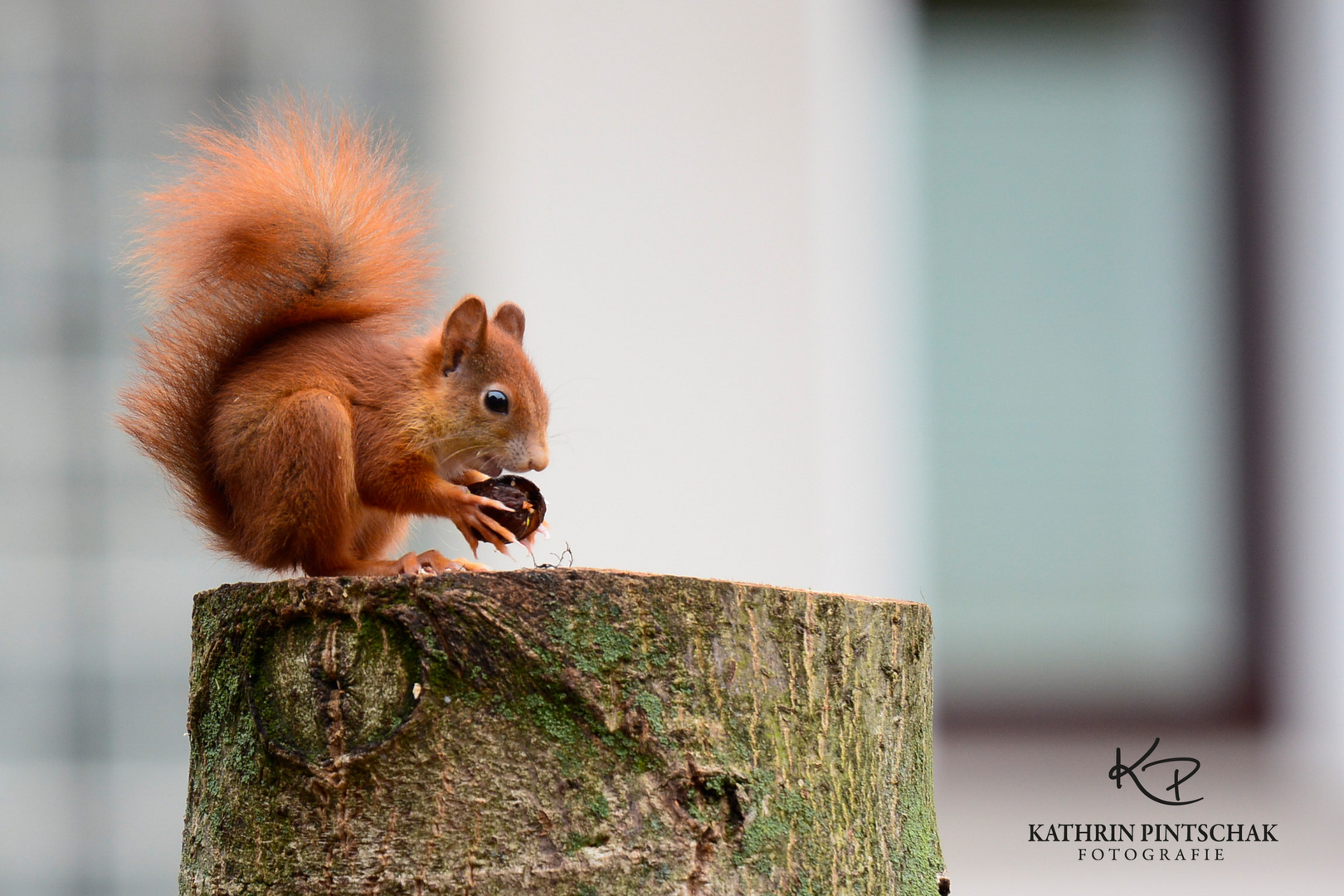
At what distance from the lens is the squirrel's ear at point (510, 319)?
0.95 m

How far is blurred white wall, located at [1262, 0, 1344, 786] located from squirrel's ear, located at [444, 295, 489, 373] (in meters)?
1.72

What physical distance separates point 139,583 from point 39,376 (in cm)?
38

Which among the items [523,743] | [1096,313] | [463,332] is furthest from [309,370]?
[1096,313]

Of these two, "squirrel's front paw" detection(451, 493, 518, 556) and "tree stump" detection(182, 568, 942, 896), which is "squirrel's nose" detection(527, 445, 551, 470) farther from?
"tree stump" detection(182, 568, 942, 896)

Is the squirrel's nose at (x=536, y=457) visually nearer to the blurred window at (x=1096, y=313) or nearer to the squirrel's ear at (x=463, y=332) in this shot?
the squirrel's ear at (x=463, y=332)

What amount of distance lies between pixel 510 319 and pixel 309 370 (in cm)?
19

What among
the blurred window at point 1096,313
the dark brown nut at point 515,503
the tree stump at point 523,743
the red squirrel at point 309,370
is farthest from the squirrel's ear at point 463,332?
the blurred window at point 1096,313

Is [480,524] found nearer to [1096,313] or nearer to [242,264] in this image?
[242,264]

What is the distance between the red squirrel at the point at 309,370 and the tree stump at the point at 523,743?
9 centimetres

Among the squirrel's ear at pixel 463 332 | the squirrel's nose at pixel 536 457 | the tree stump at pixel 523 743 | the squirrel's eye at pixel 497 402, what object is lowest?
the tree stump at pixel 523 743

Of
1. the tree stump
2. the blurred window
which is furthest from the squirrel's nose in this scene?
the blurred window

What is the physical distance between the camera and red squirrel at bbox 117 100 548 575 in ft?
2.56

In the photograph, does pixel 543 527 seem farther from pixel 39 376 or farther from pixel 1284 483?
pixel 1284 483

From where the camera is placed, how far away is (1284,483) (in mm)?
2172
